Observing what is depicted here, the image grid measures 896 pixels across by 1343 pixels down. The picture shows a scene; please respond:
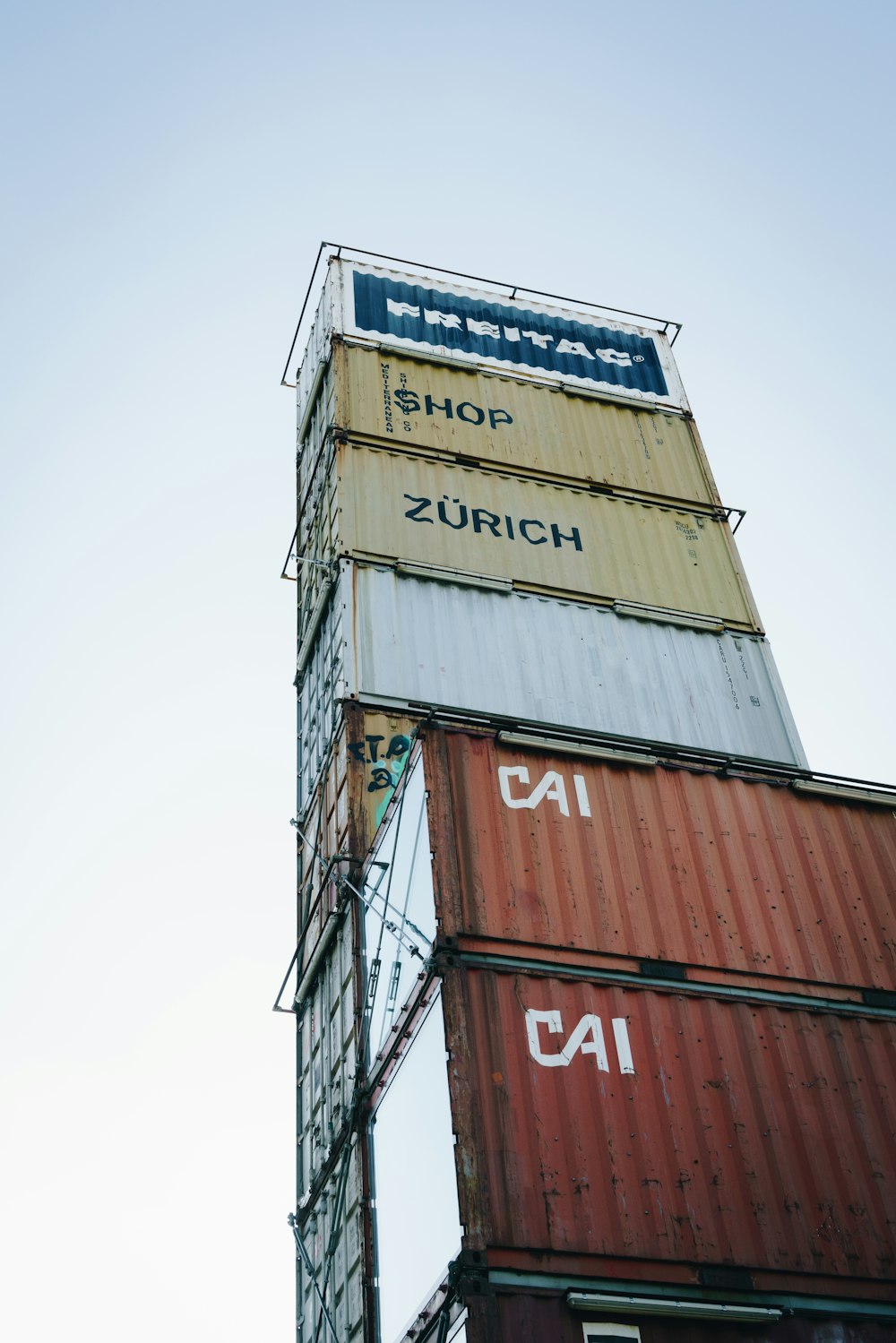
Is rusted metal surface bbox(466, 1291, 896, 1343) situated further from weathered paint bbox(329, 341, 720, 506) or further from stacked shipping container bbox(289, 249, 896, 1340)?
weathered paint bbox(329, 341, 720, 506)

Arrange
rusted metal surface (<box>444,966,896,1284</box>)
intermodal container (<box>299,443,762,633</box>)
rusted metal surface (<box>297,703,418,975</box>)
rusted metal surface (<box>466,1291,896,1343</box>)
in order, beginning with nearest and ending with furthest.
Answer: rusted metal surface (<box>466,1291,896,1343</box>), rusted metal surface (<box>444,966,896,1284</box>), rusted metal surface (<box>297,703,418,975</box>), intermodal container (<box>299,443,762,633</box>)

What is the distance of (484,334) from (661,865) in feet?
47.4

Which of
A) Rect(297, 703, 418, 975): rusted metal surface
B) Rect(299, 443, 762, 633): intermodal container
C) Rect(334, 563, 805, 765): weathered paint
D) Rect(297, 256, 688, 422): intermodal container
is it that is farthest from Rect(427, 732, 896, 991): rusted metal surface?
Rect(297, 256, 688, 422): intermodal container

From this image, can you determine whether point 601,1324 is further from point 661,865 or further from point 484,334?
point 484,334

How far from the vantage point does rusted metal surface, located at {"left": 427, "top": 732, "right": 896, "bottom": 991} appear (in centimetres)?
1122

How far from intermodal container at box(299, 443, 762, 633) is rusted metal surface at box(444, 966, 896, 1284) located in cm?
A: 951

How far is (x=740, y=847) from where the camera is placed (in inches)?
486

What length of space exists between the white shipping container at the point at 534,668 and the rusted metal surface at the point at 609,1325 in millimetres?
8808

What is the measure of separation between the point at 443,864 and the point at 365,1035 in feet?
8.40

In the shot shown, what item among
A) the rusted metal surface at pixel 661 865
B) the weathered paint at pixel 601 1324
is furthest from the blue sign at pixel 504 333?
the weathered paint at pixel 601 1324

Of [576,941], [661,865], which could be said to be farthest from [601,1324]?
[661,865]

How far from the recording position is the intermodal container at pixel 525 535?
1948 centimetres

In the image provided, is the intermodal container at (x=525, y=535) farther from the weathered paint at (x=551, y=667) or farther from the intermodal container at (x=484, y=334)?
the intermodal container at (x=484, y=334)

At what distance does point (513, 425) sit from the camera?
22.2m
